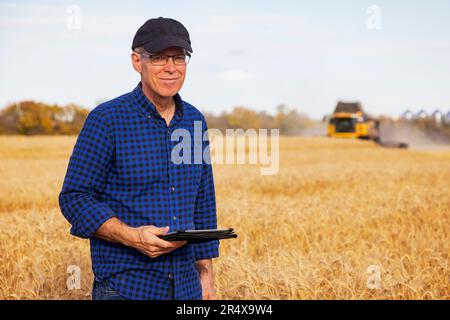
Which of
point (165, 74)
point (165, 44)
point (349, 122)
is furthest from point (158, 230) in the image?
point (349, 122)

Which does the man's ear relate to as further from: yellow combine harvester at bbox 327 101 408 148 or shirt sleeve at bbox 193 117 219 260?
yellow combine harvester at bbox 327 101 408 148

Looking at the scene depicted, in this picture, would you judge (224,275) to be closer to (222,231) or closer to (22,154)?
(222,231)

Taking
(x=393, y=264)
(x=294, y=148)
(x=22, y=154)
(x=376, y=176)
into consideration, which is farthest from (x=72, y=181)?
(x=294, y=148)

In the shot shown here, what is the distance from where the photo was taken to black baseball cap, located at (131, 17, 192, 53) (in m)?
3.20

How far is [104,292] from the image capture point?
3.25 meters

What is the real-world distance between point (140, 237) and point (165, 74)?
0.77 metres

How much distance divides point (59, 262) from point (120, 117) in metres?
4.19

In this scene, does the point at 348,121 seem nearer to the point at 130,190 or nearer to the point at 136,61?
the point at 136,61

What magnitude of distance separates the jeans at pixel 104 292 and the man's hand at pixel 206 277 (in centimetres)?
55

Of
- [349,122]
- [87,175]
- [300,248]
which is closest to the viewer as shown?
[87,175]

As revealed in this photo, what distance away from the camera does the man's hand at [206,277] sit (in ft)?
11.9

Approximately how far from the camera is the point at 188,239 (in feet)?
10.2

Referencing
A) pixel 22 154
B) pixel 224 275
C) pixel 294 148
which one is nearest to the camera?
pixel 224 275
